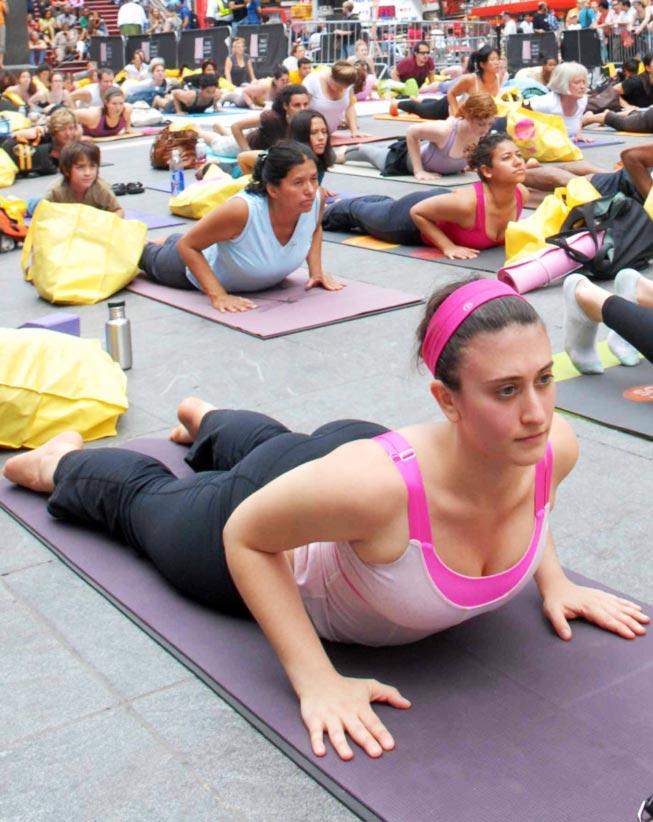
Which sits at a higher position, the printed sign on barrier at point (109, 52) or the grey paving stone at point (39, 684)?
the printed sign on barrier at point (109, 52)

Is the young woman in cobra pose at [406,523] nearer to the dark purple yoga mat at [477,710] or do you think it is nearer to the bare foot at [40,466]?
the dark purple yoga mat at [477,710]

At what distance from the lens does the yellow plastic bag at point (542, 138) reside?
9.30m

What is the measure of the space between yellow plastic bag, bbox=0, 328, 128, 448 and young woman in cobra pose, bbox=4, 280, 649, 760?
4.67ft

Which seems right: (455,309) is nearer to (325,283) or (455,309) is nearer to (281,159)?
(281,159)

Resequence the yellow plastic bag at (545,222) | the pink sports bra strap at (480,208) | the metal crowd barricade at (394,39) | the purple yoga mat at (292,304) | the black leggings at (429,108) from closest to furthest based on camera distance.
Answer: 1. the purple yoga mat at (292,304)
2. the yellow plastic bag at (545,222)
3. the pink sports bra strap at (480,208)
4. the black leggings at (429,108)
5. the metal crowd barricade at (394,39)

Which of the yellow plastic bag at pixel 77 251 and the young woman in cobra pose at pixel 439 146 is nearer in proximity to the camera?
the yellow plastic bag at pixel 77 251

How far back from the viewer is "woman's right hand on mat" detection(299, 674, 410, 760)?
215 cm

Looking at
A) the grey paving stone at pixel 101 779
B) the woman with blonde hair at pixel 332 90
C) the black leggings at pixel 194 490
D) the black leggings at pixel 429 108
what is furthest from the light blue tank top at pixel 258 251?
the black leggings at pixel 429 108

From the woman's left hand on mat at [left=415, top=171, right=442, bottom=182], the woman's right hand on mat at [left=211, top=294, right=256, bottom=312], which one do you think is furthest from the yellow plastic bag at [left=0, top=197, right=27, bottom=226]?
the woman's left hand on mat at [left=415, top=171, right=442, bottom=182]

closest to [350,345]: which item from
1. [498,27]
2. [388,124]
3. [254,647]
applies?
[254,647]

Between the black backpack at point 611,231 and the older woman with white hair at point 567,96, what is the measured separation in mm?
4320

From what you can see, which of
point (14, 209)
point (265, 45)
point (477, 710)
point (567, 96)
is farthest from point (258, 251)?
point (265, 45)

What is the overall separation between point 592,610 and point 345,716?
731 mm

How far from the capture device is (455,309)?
205 cm
